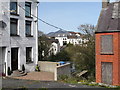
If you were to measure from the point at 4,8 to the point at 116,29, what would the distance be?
10248 mm

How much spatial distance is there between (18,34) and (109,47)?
29.2 feet

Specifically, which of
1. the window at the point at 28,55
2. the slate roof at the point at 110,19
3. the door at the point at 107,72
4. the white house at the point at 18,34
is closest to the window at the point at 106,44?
the slate roof at the point at 110,19

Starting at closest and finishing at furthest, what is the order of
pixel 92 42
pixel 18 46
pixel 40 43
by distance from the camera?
pixel 18 46, pixel 92 42, pixel 40 43

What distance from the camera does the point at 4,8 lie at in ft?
53.9

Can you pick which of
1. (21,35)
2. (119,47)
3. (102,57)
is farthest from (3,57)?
(119,47)

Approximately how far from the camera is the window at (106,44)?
1639cm

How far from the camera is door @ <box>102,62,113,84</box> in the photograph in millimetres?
16391

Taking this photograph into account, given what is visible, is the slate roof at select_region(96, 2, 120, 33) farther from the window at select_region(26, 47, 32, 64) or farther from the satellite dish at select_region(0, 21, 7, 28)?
the satellite dish at select_region(0, 21, 7, 28)

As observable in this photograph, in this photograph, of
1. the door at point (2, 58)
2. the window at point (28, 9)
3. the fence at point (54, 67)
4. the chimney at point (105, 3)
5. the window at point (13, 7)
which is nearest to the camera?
the door at point (2, 58)

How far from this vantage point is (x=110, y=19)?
17.5m

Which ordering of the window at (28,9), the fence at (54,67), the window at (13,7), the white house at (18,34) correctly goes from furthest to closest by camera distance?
1. the window at (28,9)
2. the window at (13,7)
3. the fence at (54,67)
4. the white house at (18,34)

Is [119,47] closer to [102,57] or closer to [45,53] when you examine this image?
[102,57]

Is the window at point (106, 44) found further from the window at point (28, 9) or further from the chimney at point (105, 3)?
the window at point (28, 9)

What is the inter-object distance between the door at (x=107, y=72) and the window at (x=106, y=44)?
3.65 feet
